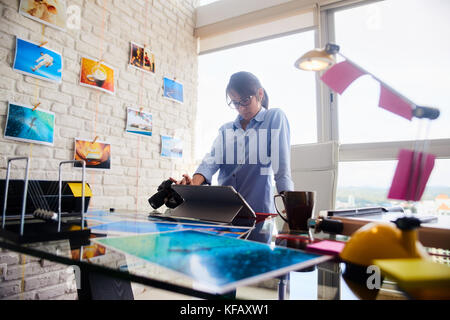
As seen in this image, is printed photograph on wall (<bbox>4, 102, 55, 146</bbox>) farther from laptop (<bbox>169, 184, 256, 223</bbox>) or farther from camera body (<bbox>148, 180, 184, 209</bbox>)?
laptop (<bbox>169, 184, 256, 223</bbox>)

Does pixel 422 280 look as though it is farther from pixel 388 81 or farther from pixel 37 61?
pixel 388 81

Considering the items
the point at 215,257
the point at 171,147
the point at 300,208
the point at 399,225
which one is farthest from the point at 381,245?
the point at 171,147

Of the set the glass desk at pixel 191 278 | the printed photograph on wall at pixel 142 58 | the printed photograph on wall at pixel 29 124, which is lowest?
the glass desk at pixel 191 278

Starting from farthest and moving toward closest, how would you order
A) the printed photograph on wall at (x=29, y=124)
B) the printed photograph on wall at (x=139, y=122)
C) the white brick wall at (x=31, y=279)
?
the printed photograph on wall at (x=139, y=122) → the printed photograph on wall at (x=29, y=124) → the white brick wall at (x=31, y=279)

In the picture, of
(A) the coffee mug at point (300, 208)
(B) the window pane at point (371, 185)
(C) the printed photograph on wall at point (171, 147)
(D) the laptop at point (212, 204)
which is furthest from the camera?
(C) the printed photograph on wall at point (171, 147)

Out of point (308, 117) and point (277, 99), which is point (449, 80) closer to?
point (308, 117)

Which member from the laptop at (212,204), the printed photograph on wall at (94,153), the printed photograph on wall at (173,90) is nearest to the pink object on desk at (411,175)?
the laptop at (212,204)

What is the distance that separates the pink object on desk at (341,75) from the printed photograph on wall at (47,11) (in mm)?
1872

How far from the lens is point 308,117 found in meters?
2.75

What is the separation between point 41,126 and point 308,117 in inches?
86.3

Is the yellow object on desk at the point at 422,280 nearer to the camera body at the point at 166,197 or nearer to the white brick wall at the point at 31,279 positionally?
the camera body at the point at 166,197

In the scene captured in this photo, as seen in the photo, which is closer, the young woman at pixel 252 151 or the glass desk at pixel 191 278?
the glass desk at pixel 191 278

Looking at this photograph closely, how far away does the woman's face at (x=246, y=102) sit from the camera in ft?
5.45
